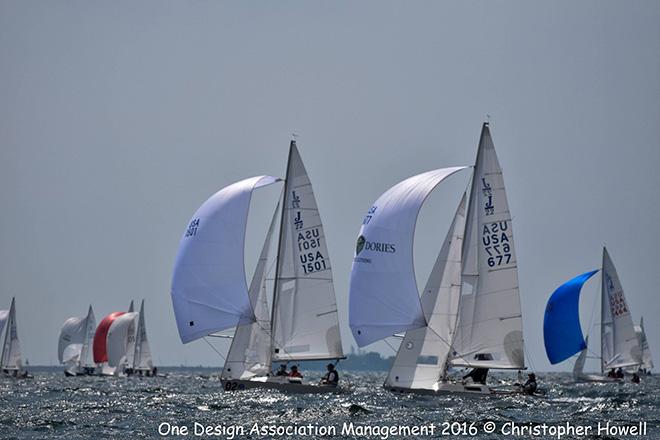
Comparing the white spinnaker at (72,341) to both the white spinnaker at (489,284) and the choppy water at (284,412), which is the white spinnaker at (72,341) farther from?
the white spinnaker at (489,284)

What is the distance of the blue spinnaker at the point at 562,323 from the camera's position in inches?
2121

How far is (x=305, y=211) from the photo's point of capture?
38312mm

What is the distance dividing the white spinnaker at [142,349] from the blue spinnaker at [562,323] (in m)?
33.8

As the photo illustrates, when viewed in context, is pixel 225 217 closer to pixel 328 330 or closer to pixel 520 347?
pixel 328 330

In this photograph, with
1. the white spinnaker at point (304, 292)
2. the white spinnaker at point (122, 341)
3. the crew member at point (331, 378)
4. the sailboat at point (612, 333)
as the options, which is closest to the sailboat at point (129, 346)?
the white spinnaker at point (122, 341)

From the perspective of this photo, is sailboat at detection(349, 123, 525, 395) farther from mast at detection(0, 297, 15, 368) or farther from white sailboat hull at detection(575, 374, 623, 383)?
mast at detection(0, 297, 15, 368)

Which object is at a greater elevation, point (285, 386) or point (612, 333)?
point (612, 333)

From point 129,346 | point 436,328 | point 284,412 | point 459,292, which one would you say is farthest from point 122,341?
point 284,412

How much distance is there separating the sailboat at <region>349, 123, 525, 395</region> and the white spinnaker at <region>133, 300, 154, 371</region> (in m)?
46.1

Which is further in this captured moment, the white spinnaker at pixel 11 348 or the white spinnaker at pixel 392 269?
the white spinnaker at pixel 11 348

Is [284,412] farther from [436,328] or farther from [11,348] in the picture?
[11,348]

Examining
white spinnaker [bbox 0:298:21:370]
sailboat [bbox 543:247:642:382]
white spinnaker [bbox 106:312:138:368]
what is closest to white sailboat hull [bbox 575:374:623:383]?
sailboat [bbox 543:247:642:382]

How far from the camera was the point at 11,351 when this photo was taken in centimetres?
7575

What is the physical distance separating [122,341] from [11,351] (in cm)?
689
